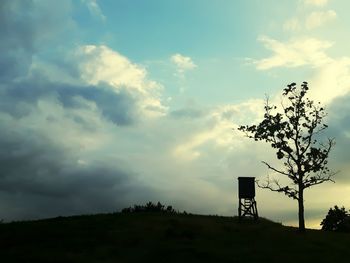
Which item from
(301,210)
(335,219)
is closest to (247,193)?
(301,210)

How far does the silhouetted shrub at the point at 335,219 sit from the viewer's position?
90.6 meters

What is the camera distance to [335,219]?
9306 cm

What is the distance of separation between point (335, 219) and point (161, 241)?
5852 cm

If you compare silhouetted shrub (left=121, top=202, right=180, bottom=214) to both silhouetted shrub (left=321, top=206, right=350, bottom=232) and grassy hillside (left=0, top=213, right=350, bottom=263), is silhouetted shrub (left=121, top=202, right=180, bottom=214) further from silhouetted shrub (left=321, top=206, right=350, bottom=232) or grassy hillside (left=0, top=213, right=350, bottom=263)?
silhouetted shrub (left=321, top=206, right=350, bottom=232)

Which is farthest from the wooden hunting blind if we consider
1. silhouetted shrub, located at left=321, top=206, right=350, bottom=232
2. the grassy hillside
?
silhouetted shrub, located at left=321, top=206, right=350, bottom=232

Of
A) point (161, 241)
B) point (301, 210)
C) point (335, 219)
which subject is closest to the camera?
point (161, 241)

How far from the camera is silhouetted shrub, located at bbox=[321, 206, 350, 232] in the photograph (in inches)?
3567

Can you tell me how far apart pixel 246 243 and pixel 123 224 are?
42.3 feet

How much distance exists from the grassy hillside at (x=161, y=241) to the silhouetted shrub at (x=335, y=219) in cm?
3913

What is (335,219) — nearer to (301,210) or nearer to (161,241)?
(301,210)

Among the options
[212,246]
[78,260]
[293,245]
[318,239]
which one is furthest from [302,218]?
[78,260]

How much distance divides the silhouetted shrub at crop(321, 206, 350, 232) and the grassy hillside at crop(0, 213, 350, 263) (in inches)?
1541

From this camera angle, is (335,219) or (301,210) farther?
A: (335,219)

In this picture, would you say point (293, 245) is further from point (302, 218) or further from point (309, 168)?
point (309, 168)
